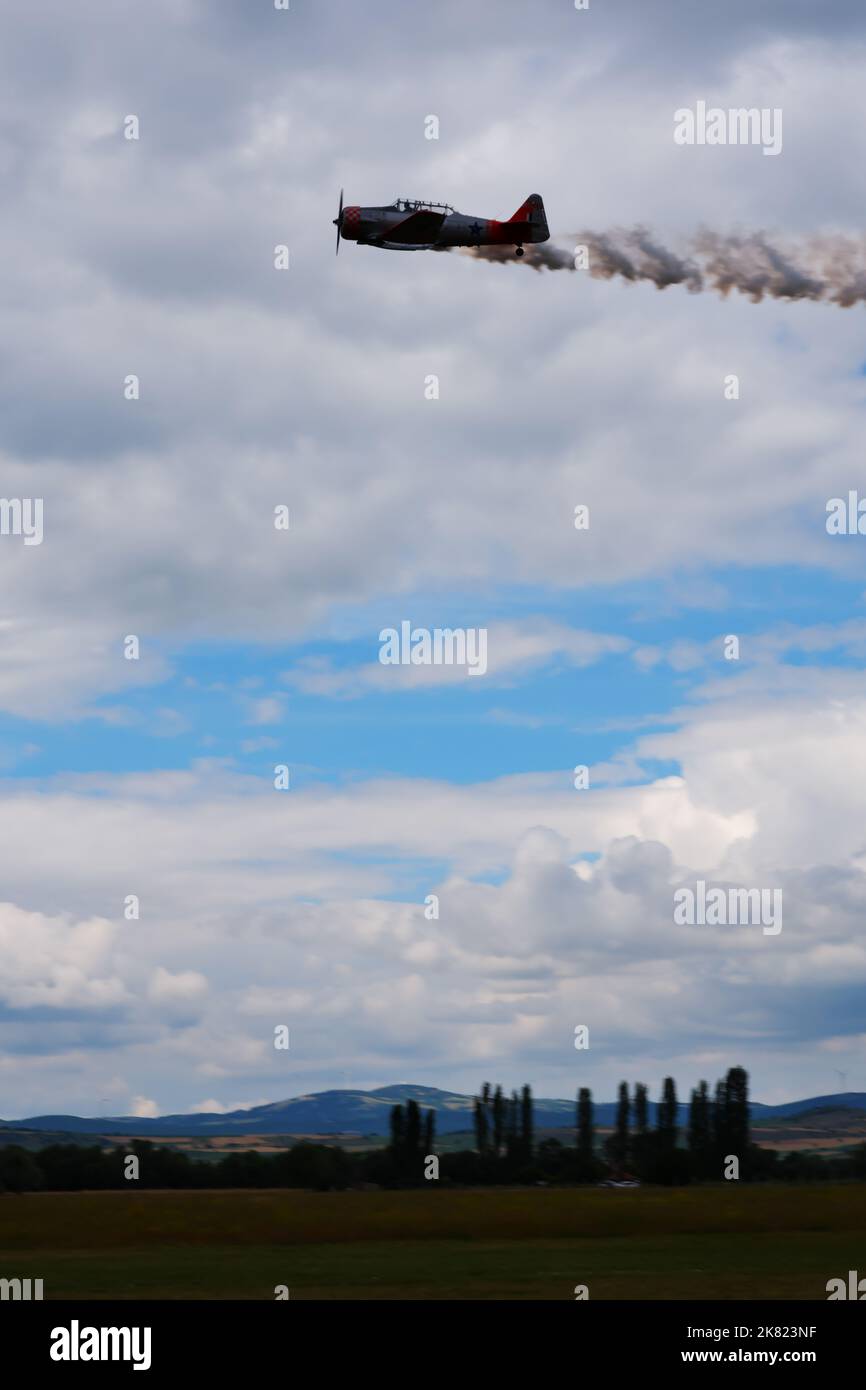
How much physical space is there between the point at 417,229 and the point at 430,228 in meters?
0.60

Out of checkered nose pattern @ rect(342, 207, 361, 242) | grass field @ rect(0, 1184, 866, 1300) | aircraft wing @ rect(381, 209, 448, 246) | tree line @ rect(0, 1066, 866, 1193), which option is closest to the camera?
grass field @ rect(0, 1184, 866, 1300)

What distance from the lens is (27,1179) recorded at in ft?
263

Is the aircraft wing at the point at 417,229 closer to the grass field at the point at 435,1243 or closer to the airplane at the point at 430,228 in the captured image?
the airplane at the point at 430,228

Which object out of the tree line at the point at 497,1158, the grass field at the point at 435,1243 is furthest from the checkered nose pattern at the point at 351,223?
the tree line at the point at 497,1158

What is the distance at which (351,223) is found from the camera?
63.6 meters

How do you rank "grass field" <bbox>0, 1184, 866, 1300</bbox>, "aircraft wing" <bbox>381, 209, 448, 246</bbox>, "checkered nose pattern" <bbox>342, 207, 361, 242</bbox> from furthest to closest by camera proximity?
"checkered nose pattern" <bbox>342, 207, 361, 242</bbox> → "aircraft wing" <bbox>381, 209, 448, 246</bbox> → "grass field" <bbox>0, 1184, 866, 1300</bbox>

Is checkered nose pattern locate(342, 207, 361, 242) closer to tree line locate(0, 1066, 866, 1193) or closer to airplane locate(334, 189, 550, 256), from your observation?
airplane locate(334, 189, 550, 256)

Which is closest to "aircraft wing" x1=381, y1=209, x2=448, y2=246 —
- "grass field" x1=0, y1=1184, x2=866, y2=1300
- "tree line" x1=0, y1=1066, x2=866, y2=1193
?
"grass field" x1=0, y1=1184, x2=866, y2=1300

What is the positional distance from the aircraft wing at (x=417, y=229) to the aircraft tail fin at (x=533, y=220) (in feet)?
14.2

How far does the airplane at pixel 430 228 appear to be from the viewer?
62562mm

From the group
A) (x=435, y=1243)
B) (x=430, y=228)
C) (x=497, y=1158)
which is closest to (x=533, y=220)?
(x=430, y=228)

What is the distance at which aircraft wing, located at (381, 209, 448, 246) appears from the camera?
62.2 meters

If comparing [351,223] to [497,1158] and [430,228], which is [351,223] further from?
[497,1158]
